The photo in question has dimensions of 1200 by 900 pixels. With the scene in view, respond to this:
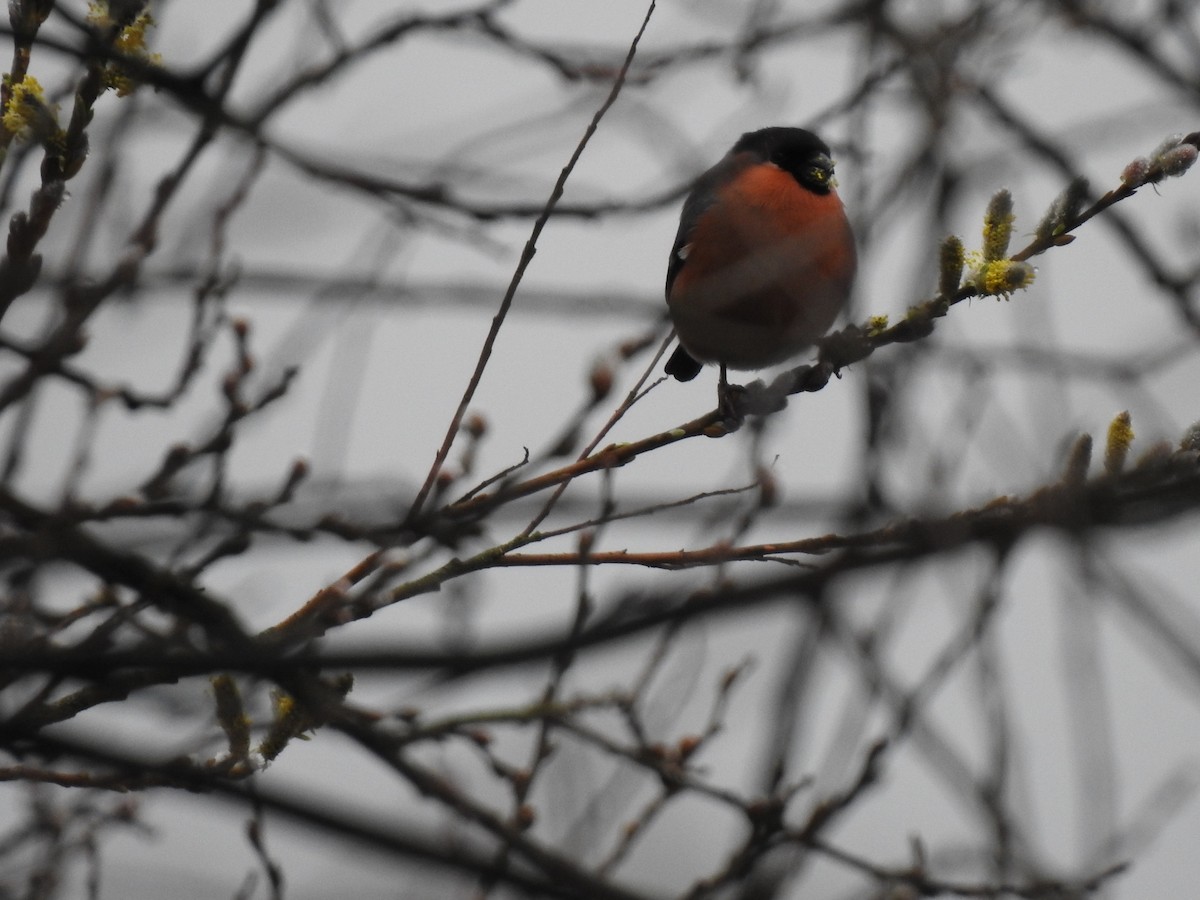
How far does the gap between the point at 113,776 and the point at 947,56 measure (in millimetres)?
2003

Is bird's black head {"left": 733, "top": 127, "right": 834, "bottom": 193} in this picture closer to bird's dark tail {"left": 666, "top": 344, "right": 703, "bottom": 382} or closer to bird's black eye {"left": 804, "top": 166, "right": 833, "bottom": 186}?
bird's black eye {"left": 804, "top": 166, "right": 833, "bottom": 186}

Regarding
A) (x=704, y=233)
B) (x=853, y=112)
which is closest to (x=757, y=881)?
(x=853, y=112)

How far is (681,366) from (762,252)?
103 cm

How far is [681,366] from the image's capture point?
14.3 ft

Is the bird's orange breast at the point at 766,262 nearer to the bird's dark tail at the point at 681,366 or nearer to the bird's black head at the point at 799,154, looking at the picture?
the bird's black head at the point at 799,154

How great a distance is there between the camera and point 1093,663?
2045 mm

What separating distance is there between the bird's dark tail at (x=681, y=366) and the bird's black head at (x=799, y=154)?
0.68m

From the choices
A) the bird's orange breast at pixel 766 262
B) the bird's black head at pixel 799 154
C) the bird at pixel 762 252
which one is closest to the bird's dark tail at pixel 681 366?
the bird at pixel 762 252

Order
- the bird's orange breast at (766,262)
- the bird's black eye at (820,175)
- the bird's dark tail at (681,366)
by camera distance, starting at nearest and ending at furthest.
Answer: the bird's orange breast at (766,262), the bird's black eye at (820,175), the bird's dark tail at (681,366)

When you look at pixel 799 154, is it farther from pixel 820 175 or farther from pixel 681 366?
pixel 681 366

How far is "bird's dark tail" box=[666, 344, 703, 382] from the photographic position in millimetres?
4320

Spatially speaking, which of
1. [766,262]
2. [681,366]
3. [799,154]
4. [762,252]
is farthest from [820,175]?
[766,262]

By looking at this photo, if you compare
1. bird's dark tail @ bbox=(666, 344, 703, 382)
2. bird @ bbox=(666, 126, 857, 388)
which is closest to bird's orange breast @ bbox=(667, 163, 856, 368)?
bird @ bbox=(666, 126, 857, 388)

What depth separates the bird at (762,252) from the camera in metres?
3.27
